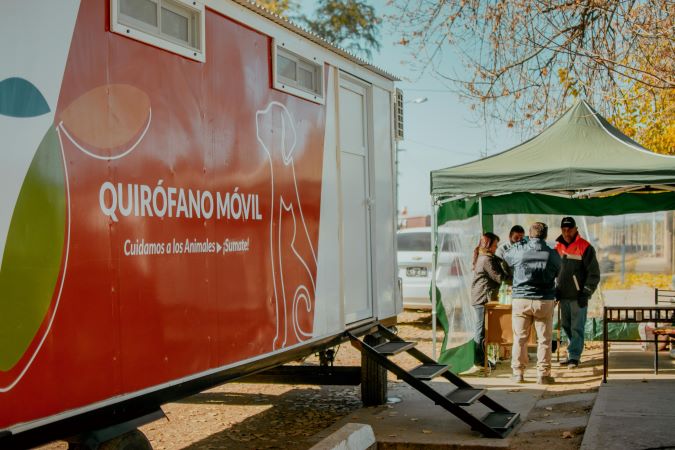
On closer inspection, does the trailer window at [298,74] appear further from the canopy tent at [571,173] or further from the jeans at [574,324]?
the jeans at [574,324]

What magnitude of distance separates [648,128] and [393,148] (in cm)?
737

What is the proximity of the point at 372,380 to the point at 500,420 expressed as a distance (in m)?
1.49

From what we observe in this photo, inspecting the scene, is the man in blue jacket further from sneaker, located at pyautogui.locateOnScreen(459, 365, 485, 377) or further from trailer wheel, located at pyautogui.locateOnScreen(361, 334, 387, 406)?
trailer wheel, located at pyautogui.locateOnScreen(361, 334, 387, 406)

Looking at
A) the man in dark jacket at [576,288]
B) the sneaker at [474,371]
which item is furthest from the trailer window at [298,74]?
the man in dark jacket at [576,288]

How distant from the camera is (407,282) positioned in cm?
1353

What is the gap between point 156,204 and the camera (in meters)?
4.34

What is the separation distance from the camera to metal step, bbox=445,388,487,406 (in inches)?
262

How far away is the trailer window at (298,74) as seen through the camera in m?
5.95

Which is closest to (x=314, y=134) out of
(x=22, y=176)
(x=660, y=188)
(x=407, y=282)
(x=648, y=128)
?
(x=22, y=176)

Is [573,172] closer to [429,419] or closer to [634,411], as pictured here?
[634,411]

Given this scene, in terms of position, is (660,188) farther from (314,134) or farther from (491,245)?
(314,134)

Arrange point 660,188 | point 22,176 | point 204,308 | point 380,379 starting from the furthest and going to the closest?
point 660,188 → point 380,379 → point 204,308 → point 22,176

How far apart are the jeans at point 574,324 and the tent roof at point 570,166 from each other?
1539 mm

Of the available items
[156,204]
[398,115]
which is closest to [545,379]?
[398,115]
